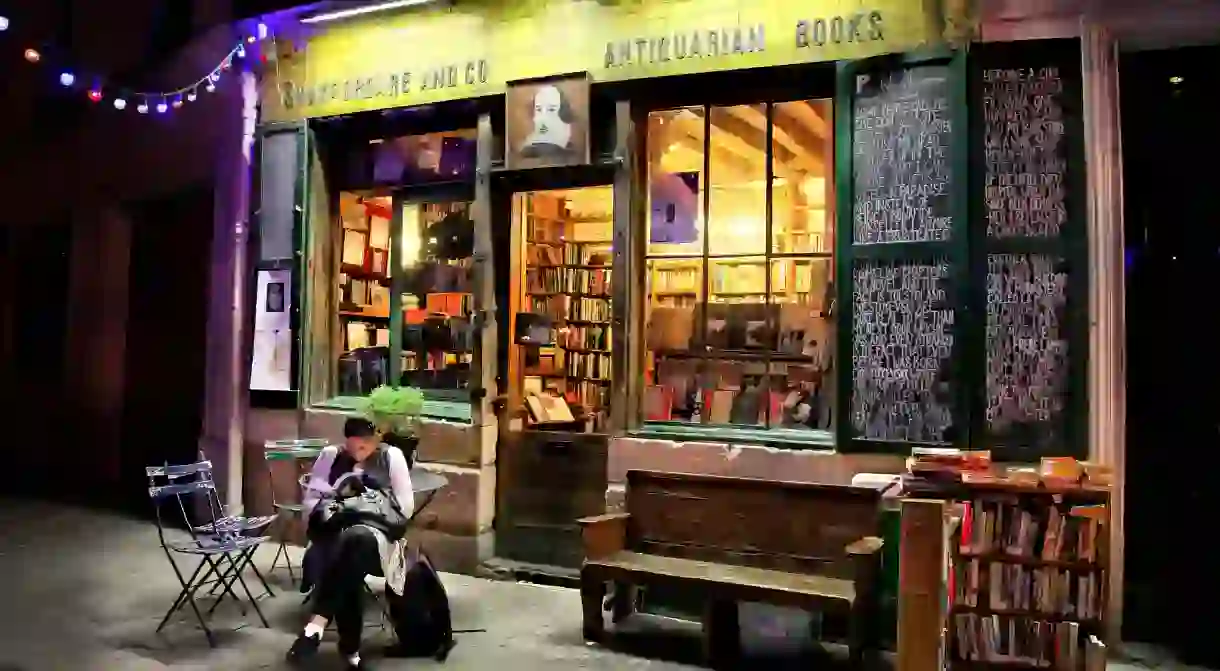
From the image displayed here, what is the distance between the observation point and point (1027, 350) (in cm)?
584

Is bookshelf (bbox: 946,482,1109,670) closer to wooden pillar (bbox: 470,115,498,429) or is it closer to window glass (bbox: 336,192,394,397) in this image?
wooden pillar (bbox: 470,115,498,429)

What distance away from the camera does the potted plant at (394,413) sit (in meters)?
6.32

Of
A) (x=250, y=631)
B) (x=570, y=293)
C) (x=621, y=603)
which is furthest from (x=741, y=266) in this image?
(x=250, y=631)

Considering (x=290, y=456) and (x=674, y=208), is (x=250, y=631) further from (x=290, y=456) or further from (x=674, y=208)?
(x=674, y=208)

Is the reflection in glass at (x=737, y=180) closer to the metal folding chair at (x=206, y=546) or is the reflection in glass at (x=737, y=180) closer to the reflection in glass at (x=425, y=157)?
the reflection in glass at (x=425, y=157)

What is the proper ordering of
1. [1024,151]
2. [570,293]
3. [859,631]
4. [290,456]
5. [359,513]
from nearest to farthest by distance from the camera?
[859,631]
[359,513]
[1024,151]
[290,456]
[570,293]

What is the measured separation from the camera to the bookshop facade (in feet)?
19.5

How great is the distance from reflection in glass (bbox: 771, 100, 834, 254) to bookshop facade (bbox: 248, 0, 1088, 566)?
0.05 feet

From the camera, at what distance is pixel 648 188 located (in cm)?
718

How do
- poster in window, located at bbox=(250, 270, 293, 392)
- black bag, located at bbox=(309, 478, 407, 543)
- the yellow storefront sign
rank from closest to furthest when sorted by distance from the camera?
1. black bag, located at bbox=(309, 478, 407, 543)
2. the yellow storefront sign
3. poster in window, located at bbox=(250, 270, 293, 392)

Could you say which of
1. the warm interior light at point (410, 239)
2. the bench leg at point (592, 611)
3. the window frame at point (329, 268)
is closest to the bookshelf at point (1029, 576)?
the bench leg at point (592, 611)

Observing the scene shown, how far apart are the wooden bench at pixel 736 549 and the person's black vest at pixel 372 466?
119 cm

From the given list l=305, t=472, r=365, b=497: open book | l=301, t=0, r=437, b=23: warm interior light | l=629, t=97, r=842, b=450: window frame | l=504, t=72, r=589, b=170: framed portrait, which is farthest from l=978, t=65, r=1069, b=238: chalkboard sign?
l=301, t=0, r=437, b=23: warm interior light

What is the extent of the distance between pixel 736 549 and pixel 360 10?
5.39m
